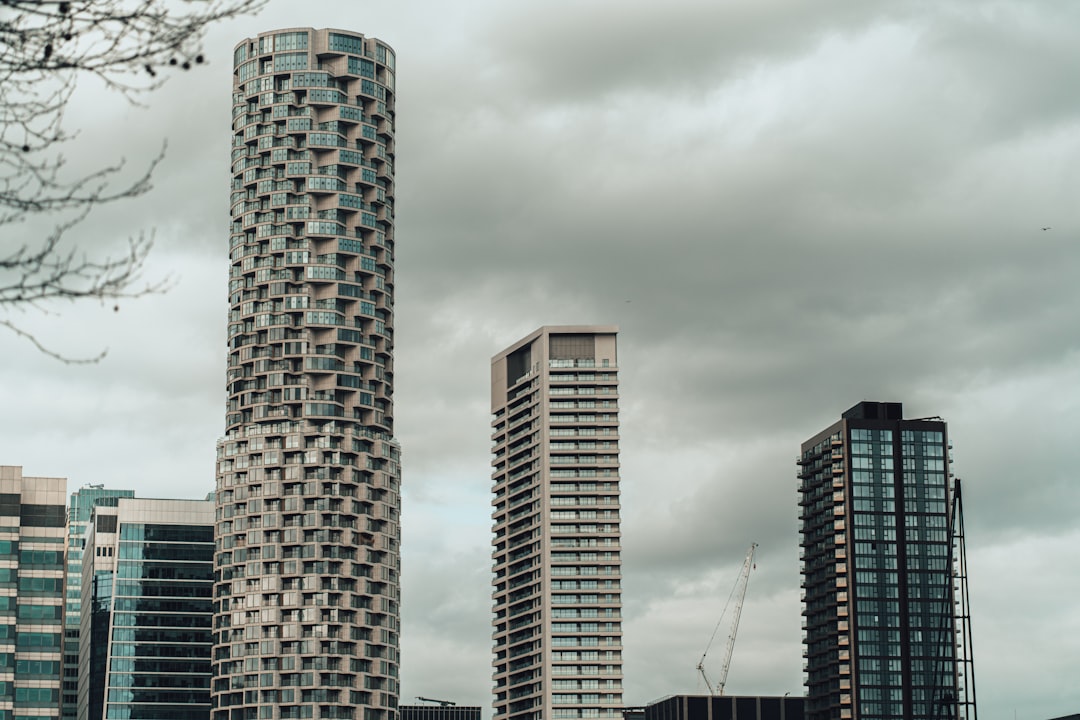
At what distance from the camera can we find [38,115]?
27.4 metres

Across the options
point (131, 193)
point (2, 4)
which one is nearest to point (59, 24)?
point (2, 4)

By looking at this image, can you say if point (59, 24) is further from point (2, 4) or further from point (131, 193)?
point (131, 193)

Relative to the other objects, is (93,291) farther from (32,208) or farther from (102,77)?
(102,77)

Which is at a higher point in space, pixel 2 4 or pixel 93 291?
pixel 2 4

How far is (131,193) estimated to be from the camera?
27.0 m

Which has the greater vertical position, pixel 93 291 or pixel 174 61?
pixel 174 61

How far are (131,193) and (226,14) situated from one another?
3.15 m

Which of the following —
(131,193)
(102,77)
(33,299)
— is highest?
(102,77)

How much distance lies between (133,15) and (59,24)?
1064 mm

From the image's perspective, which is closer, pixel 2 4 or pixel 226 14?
pixel 2 4

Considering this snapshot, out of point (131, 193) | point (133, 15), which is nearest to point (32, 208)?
point (131, 193)

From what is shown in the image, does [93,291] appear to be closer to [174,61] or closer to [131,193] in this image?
[131,193]

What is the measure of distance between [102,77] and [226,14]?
214 centimetres

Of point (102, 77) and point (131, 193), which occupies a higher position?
point (102, 77)
